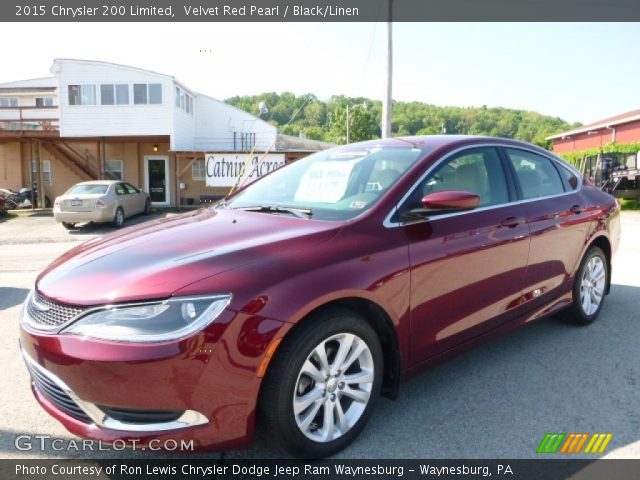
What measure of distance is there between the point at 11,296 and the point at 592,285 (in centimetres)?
658

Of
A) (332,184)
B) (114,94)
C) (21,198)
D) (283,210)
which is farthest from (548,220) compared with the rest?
(21,198)

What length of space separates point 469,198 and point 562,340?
213 centimetres

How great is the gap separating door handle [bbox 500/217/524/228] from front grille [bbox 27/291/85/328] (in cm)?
272

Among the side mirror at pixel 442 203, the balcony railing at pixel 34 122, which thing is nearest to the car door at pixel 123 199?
the balcony railing at pixel 34 122

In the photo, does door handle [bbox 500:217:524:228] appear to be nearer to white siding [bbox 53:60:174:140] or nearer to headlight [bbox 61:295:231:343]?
headlight [bbox 61:295:231:343]

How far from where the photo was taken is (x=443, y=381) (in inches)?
136

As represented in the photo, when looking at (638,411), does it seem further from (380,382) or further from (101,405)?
(101,405)

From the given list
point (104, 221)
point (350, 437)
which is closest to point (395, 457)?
point (350, 437)

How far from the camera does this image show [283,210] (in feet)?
10.4

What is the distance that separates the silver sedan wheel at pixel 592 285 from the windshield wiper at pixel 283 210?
2.85m

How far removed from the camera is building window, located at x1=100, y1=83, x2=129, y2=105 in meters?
21.7

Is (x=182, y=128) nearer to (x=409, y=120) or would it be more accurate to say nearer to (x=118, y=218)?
(x=118, y=218)

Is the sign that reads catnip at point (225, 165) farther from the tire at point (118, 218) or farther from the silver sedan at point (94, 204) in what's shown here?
the tire at point (118, 218)

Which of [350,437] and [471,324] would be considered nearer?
[350,437]
